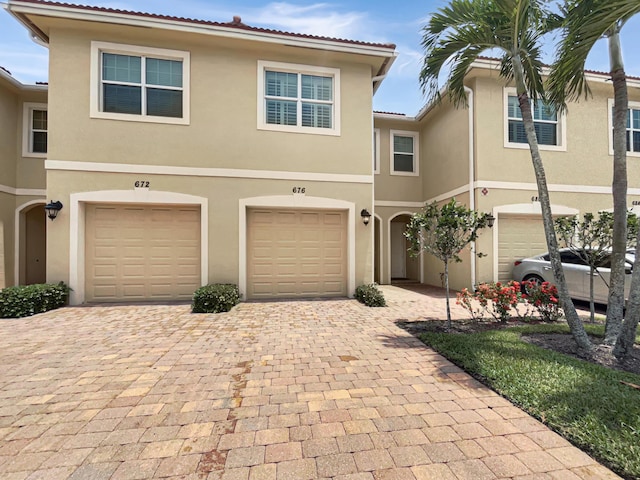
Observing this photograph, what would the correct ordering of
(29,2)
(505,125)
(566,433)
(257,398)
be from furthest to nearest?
(505,125) < (29,2) < (257,398) < (566,433)

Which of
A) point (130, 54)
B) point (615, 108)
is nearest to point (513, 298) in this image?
point (615, 108)

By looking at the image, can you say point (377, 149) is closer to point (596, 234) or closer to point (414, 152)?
point (414, 152)

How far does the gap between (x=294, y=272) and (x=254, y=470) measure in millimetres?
6482

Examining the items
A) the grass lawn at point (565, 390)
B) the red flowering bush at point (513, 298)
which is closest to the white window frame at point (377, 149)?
the red flowering bush at point (513, 298)

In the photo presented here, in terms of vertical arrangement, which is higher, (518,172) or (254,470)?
(518,172)

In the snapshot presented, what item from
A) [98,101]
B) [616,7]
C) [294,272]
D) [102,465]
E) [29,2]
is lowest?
[102,465]

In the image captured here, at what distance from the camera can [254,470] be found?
2143 mm

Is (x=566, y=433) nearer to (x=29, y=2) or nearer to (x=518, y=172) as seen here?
(x=518, y=172)

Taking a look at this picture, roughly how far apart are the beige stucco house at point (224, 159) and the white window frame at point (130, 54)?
1.4 inches

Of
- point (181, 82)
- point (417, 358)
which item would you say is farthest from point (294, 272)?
point (181, 82)

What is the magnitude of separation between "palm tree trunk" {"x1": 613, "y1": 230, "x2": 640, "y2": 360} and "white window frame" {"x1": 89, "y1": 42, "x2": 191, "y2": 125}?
30.9 ft

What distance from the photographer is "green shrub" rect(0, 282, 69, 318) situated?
20.4 ft

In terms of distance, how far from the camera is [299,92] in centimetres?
844

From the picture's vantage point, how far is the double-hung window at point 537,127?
9547 millimetres
